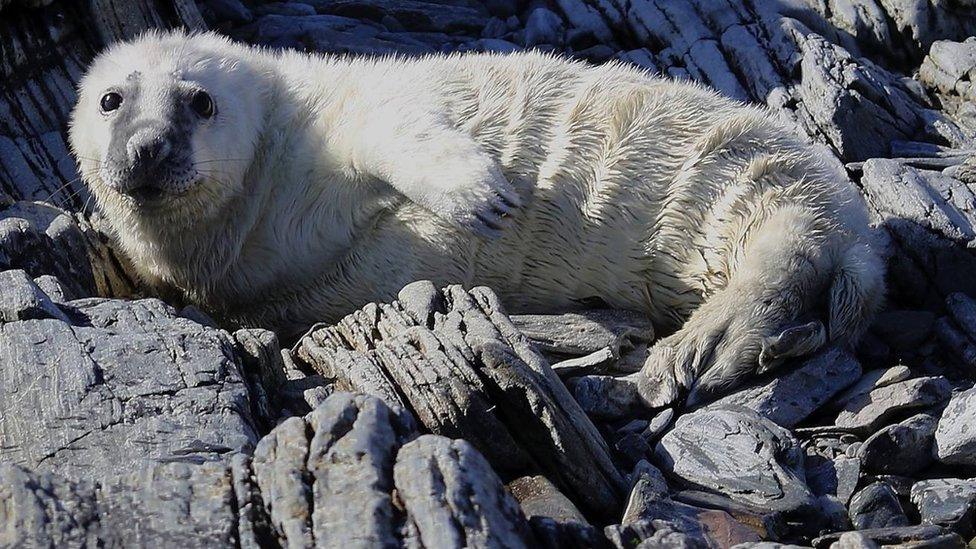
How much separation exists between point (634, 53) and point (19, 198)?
3.55 meters

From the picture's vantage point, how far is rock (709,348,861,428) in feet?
16.9

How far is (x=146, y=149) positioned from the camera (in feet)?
18.2

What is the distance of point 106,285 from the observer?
6297 mm

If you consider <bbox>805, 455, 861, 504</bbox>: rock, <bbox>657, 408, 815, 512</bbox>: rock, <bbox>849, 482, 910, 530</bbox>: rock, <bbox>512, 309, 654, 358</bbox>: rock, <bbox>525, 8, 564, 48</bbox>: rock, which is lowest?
<bbox>805, 455, 861, 504</bbox>: rock

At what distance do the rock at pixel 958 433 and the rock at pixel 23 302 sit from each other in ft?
10.1

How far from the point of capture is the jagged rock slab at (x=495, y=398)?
14.1 feet

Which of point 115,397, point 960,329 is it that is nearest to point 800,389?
point 960,329

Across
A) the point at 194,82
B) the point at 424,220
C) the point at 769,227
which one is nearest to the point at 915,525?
the point at 769,227

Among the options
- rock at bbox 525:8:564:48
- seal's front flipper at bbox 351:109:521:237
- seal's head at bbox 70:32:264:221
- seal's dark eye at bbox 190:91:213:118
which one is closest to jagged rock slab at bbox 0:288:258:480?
seal's head at bbox 70:32:264:221

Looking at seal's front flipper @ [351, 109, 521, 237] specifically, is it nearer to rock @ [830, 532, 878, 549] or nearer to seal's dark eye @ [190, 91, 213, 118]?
seal's dark eye @ [190, 91, 213, 118]

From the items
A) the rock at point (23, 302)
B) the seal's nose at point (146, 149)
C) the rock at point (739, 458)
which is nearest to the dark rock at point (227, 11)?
the seal's nose at point (146, 149)

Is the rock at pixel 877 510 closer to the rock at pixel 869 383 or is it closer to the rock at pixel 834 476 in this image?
the rock at pixel 834 476

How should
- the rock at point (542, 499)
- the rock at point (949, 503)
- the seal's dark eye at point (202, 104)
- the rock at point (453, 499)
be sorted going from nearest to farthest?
the rock at point (453, 499), the rock at point (542, 499), the rock at point (949, 503), the seal's dark eye at point (202, 104)

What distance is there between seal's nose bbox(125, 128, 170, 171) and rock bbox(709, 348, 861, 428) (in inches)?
95.9
